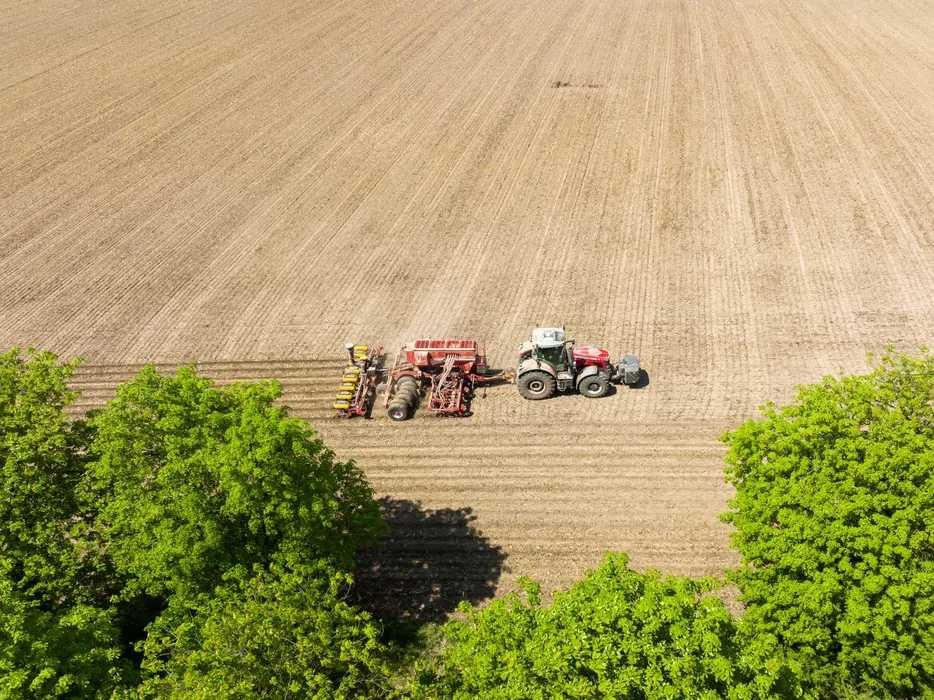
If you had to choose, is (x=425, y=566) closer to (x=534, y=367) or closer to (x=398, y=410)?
(x=398, y=410)

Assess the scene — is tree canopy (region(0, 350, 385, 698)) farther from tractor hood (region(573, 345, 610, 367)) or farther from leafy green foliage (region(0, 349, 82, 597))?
tractor hood (region(573, 345, 610, 367))

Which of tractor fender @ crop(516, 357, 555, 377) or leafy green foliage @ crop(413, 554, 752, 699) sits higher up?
leafy green foliage @ crop(413, 554, 752, 699)

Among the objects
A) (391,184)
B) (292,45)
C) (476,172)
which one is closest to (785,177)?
(476,172)

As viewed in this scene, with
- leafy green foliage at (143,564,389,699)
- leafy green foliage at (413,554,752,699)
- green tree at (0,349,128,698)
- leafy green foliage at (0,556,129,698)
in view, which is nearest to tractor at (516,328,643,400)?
leafy green foliage at (413,554,752,699)

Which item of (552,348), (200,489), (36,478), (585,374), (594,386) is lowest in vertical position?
(594,386)

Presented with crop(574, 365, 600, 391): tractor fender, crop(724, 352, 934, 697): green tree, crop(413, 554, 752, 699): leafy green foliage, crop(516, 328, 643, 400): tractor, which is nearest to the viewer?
crop(413, 554, 752, 699): leafy green foliage

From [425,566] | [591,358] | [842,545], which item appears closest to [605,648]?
[842,545]

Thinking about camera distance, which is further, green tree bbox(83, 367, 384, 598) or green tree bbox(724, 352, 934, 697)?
green tree bbox(83, 367, 384, 598)
